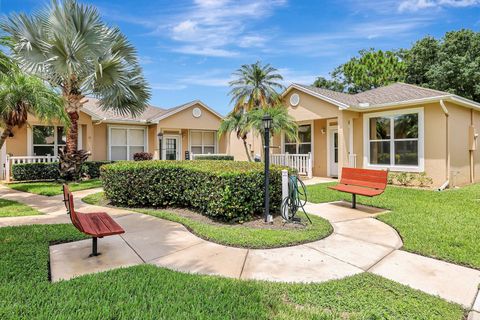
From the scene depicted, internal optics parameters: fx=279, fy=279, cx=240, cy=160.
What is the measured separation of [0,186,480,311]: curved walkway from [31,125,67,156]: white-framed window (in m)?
13.0

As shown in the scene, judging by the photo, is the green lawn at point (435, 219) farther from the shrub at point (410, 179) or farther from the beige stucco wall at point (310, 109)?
the beige stucco wall at point (310, 109)

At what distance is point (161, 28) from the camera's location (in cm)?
1278

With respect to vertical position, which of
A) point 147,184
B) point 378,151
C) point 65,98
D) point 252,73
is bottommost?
point 147,184

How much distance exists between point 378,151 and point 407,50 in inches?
873

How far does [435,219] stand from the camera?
6.25 m

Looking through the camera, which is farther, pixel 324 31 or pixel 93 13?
pixel 324 31

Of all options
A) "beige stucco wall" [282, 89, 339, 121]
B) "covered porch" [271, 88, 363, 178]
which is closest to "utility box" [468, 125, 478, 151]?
"covered porch" [271, 88, 363, 178]

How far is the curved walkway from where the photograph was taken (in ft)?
11.7

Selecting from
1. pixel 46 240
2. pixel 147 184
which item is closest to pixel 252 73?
pixel 147 184

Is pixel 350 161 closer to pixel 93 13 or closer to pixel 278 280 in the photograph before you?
pixel 278 280

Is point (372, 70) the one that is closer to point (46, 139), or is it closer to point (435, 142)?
point (435, 142)

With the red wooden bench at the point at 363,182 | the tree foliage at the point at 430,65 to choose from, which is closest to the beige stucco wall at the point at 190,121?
the red wooden bench at the point at 363,182

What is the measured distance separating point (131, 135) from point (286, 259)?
16.8 metres

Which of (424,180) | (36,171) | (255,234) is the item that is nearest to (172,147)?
(36,171)
